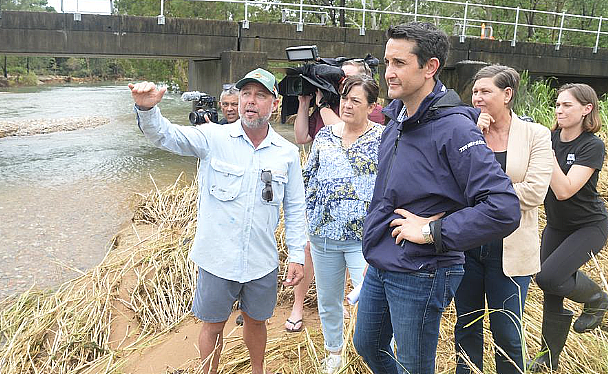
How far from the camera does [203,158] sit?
2768 millimetres

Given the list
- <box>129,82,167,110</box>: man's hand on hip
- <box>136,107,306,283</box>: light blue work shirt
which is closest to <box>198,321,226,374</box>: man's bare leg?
<box>136,107,306,283</box>: light blue work shirt

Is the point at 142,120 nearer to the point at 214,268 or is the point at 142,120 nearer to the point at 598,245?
the point at 214,268

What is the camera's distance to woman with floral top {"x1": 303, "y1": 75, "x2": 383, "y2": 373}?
2.96 meters

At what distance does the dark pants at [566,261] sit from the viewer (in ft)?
9.74

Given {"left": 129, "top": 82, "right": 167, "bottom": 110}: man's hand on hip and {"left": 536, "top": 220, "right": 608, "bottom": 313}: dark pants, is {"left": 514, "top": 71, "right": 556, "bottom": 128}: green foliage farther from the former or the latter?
{"left": 129, "top": 82, "right": 167, "bottom": 110}: man's hand on hip

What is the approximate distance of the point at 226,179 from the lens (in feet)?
8.95

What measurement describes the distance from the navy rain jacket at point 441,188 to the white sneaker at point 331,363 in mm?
1048

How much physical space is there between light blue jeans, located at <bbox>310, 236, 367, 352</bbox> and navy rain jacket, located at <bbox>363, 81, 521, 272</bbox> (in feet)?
2.58

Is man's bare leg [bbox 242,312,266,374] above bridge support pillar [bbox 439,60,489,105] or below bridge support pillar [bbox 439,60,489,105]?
below

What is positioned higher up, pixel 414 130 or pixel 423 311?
pixel 414 130

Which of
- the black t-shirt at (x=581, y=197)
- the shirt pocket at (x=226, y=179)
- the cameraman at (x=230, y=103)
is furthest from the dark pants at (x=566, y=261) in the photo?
the cameraman at (x=230, y=103)

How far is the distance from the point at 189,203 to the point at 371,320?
474 cm

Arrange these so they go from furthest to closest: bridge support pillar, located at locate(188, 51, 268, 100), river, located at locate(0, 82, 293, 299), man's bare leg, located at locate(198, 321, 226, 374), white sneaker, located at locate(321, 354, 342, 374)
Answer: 1. bridge support pillar, located at locate(188, 51, 268, 100)
2. river, located at locate(0, 82, 293, 299)
3. white sneaker, located at locate(321, 354, 342, 374)
4. man's bare leg, located at locate(198, 321, 226, 374)

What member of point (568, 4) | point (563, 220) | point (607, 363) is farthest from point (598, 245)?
point (568, 4)
